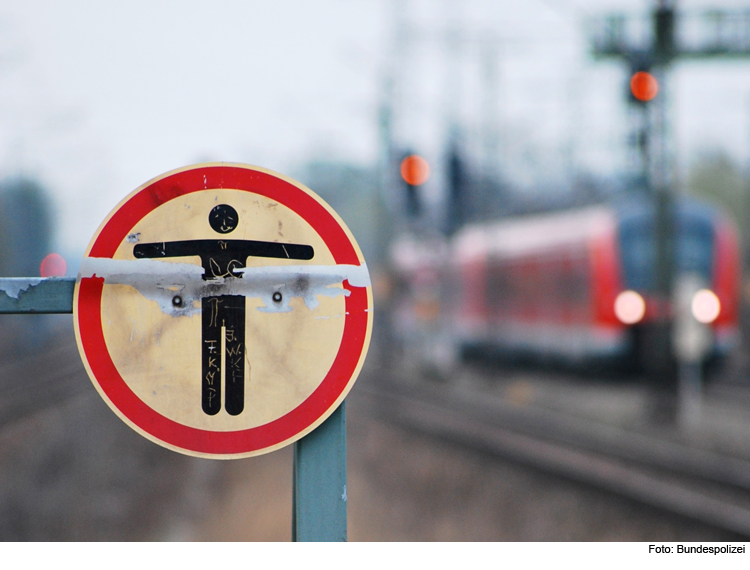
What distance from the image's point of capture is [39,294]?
6.88 ft

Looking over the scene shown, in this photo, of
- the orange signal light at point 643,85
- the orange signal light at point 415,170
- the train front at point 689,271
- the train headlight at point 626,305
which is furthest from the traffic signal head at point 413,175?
the orange signal light at point 643,85

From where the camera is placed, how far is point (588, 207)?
1794 cm

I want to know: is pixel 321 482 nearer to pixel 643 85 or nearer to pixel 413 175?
pixel 643 85

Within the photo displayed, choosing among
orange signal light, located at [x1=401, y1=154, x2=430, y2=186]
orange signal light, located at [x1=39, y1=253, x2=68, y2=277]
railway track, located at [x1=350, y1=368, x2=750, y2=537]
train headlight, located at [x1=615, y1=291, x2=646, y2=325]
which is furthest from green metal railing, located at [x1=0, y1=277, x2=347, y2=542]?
train headlight, located at [x1=615, y1=291, x2=646, y2=325]

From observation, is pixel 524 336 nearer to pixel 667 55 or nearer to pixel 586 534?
pixel 667 55

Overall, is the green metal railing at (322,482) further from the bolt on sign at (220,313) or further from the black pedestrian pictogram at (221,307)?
the black pedestrian pictogram at (221,307)

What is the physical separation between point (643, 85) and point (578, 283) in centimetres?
615

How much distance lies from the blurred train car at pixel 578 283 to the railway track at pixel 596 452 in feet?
7.43

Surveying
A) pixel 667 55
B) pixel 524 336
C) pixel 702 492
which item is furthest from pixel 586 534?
pixel 524 336

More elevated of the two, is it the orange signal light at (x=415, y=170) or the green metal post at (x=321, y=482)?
the orange signal light at (x=415, y=170)

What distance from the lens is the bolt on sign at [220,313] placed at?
2.01m

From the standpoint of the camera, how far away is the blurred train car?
16.2 metres

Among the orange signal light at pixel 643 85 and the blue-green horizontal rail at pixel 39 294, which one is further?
the orange signal light at pixel 643 85

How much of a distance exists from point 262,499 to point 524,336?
1298cm
